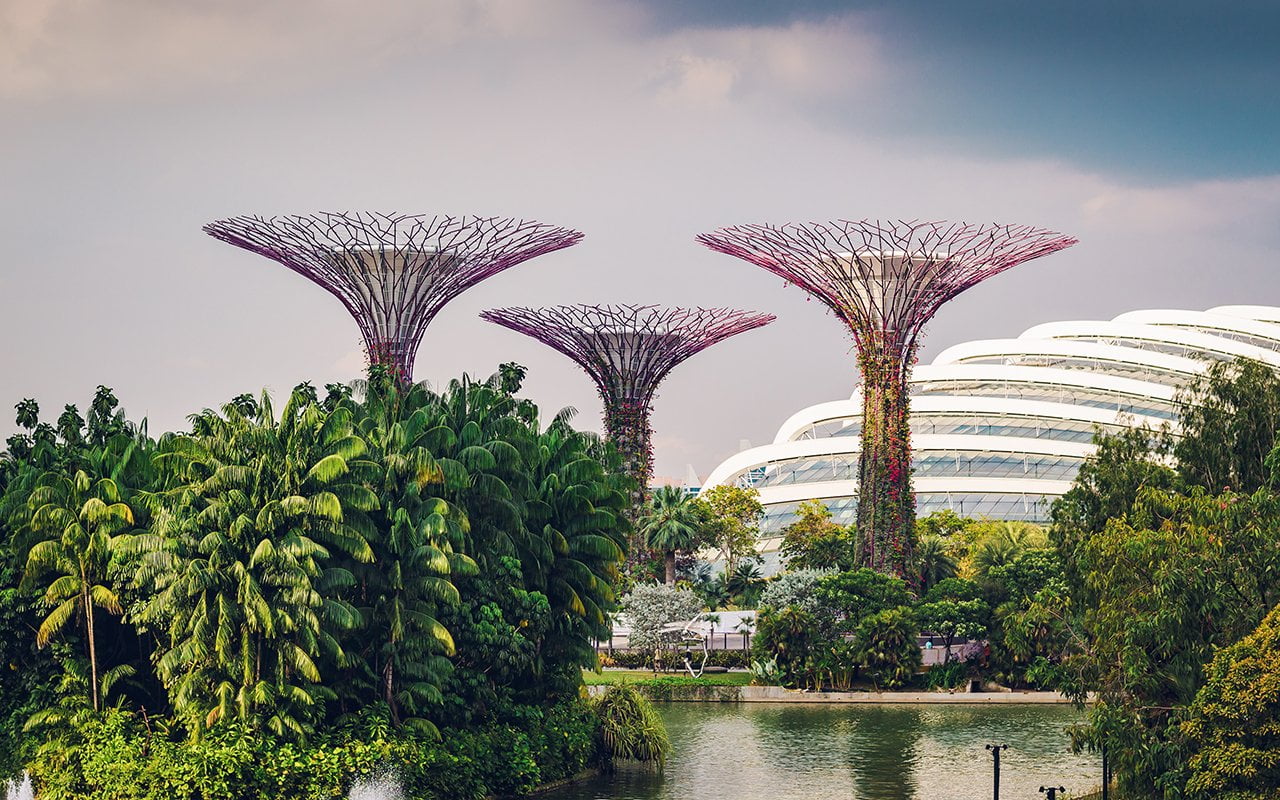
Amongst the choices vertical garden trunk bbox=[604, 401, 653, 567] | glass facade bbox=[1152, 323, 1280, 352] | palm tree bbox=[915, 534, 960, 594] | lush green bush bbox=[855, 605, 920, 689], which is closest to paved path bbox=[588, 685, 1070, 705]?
lush green bush bbox=[855, 605, 920, 689]

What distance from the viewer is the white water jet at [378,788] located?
106ft

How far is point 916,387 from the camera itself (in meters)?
103

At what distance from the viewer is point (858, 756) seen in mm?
42688

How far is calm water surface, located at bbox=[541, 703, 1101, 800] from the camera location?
37.3m

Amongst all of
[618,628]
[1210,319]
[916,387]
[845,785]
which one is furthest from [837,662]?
[1210,319]

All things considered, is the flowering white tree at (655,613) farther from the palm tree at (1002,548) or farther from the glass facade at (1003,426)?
the glass facade at (1003,426)

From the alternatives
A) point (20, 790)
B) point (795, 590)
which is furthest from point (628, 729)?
point (795, 590)

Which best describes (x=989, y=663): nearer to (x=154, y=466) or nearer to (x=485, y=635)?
(x=485, y=635)

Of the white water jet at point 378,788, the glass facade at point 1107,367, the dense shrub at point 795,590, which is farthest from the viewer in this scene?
the glass facade at point 1107,367

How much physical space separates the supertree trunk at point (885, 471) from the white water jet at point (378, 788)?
34047 millimetres

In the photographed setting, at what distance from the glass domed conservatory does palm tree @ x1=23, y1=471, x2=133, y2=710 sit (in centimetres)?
6258

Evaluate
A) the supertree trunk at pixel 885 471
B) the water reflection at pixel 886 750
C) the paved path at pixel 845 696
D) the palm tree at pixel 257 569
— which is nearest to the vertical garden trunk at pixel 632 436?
the supertree trunk at pixel 885 471

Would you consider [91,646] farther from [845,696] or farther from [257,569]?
[845,696]

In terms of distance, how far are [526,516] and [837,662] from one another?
21215mm
